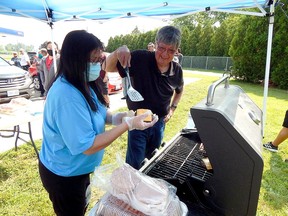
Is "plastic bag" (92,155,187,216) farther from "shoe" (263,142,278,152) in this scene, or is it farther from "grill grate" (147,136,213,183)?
"shoe" (263,142,278,152)

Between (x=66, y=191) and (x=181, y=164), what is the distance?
0.79 metres

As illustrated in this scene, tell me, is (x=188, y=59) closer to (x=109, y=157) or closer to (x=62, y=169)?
(x=109, y=157)

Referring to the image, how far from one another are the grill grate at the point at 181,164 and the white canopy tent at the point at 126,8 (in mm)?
2973

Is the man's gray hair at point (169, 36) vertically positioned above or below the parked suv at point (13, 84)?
above

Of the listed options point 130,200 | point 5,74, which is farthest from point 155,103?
point 5,74

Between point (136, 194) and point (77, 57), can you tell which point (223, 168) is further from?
point (77, 57)

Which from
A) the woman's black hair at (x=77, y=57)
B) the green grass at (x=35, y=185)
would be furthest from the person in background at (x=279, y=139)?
the woman's black hair at (x=77, y=57)

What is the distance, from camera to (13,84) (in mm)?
6320

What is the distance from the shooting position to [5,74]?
248 inches

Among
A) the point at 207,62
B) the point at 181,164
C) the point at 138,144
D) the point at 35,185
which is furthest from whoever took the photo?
the point at 207,62

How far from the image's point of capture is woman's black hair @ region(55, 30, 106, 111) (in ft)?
4.07

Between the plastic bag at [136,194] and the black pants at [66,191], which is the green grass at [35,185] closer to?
the black pants at [66,191]

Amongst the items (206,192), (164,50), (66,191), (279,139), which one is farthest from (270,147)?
(66,191)

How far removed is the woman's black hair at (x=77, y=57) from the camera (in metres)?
1.24
